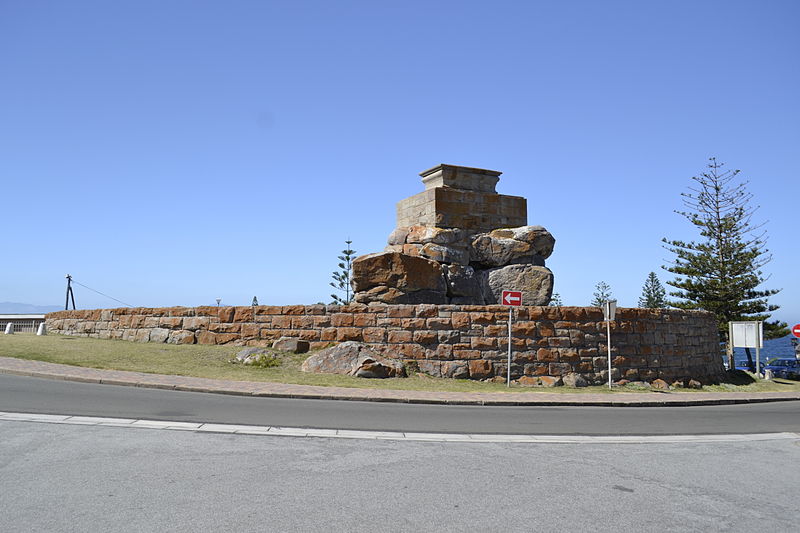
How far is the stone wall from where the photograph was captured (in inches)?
569

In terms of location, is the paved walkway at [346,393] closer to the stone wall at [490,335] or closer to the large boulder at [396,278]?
the stone wall at [490,335]

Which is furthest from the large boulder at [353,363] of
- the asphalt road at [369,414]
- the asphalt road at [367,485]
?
the asphalt road at [367,485]

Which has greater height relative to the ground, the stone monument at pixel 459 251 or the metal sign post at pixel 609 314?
the stone monument at pixel 459 251

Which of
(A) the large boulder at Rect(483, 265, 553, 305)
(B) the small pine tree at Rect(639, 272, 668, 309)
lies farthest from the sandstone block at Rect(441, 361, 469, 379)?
(B) the small pine tree at Rect(639, 272, 668, 309)

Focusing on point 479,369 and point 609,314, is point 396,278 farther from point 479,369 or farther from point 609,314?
point 609,314

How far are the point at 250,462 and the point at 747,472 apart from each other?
17.2 ft

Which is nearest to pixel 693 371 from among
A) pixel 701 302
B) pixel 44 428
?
pixel 44 428

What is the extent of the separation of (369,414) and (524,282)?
814cm

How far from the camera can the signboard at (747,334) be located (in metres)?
21.8

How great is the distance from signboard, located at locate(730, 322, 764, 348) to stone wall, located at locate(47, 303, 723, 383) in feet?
19.1

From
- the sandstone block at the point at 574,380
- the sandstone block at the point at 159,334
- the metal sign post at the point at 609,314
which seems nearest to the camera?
the sandstone block at the point at 574,380

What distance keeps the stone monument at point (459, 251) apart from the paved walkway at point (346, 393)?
3.88 m

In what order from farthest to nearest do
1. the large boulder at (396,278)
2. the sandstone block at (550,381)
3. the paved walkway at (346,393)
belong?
the large boulder at (396,278)
the sandstone block at (550,381)
the paved walkway at (346,393)

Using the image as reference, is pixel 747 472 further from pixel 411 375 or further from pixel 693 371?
pixel 693 371
